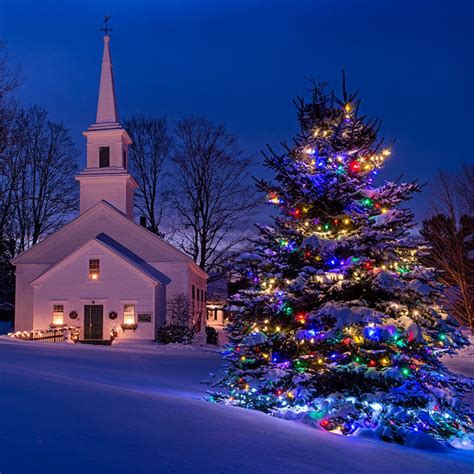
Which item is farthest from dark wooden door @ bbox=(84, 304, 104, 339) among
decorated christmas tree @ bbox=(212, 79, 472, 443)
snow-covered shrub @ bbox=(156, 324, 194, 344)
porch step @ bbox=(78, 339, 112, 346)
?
decorated christmas tree @ bbox=(212, 79, 472, 443)

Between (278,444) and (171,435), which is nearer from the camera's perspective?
(171,435)

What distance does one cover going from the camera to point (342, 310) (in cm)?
886

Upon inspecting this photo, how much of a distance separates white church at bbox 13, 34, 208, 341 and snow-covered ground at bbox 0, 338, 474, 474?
2334cm

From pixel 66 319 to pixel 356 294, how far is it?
25940mm

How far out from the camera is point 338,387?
9195 mm

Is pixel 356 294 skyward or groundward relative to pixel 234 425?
skyward

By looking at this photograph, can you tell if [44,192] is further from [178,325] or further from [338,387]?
[338,387]

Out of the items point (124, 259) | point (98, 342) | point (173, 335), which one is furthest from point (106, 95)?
point (173, 335)

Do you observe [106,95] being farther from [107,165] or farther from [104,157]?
[107,165]

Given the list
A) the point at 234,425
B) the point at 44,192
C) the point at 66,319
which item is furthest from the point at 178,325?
the point at 234,425

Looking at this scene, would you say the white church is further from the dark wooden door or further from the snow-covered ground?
the snow-covered ground

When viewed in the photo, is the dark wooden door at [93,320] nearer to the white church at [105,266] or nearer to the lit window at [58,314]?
the white church at [105,266]

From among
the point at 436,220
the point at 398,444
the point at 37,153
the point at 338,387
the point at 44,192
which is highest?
the point at 37,153

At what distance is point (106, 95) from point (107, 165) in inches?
195
